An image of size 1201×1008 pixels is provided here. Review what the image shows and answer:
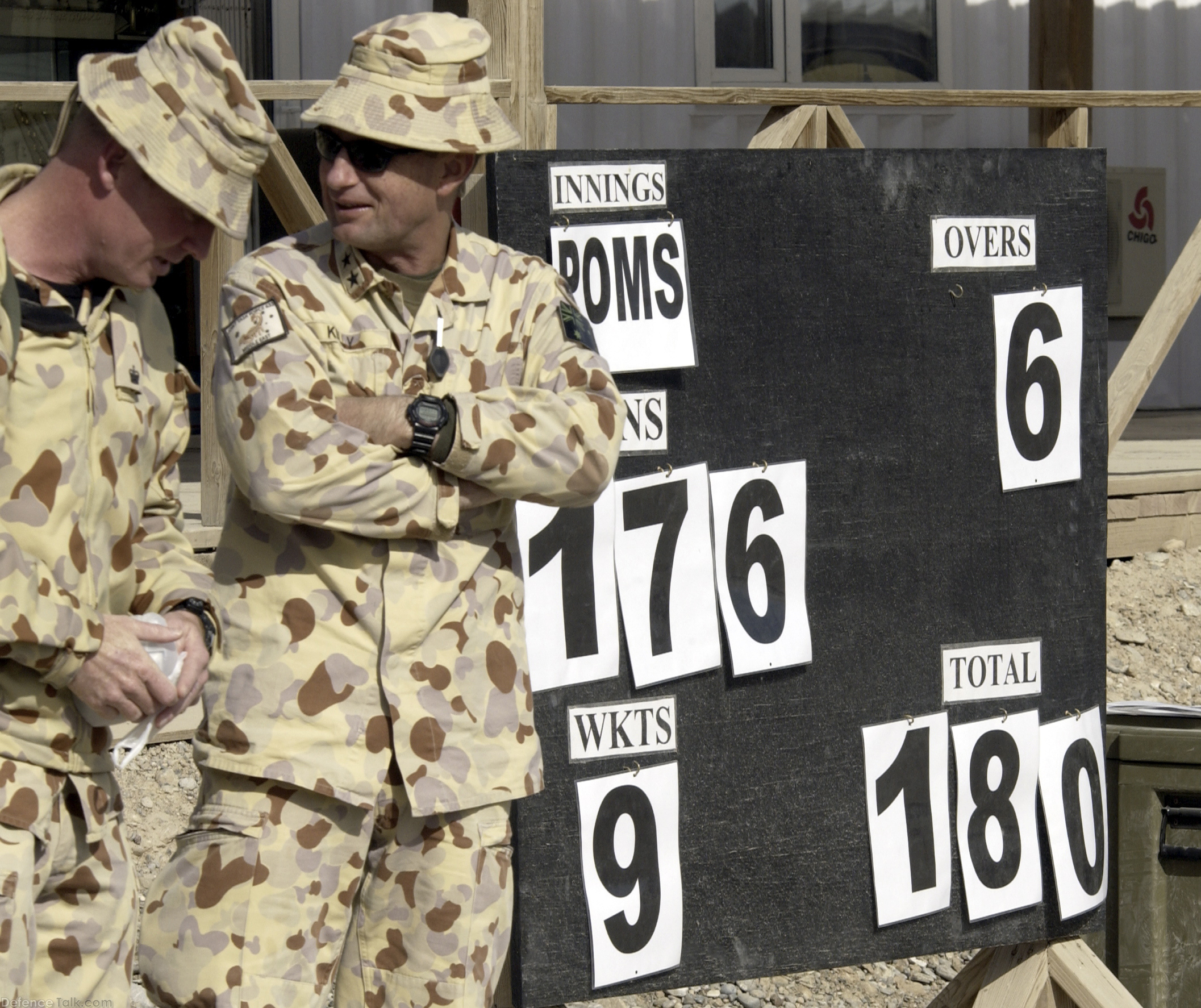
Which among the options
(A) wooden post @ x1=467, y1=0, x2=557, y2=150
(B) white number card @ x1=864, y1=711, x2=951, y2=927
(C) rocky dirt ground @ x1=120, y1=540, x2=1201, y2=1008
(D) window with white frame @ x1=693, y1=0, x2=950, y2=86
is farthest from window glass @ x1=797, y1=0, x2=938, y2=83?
(B) white number card @ x1=864, y1=711, x2=951, y2=927

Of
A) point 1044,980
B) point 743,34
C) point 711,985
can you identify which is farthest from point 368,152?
point 743,34

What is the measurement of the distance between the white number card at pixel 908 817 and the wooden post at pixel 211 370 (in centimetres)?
180

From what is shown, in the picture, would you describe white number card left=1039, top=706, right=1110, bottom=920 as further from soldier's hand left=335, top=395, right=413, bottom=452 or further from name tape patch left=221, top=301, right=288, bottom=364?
name tape patch left=221, top=301, right=288, bottom=364

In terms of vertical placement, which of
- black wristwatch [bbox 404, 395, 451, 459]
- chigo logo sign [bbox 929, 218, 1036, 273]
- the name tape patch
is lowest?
black wristwatch [bbox 404, 395, 451, 459]

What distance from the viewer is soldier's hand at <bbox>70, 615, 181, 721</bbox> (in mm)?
2109

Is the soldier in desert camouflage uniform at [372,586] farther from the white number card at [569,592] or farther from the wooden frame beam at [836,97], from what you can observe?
the wooden frame beam at [836,97]

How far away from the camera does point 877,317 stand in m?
3.62

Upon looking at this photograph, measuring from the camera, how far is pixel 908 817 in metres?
3.70

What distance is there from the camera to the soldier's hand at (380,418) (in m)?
2.55

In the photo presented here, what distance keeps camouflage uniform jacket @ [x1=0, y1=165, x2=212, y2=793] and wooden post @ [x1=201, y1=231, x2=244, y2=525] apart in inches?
74.4

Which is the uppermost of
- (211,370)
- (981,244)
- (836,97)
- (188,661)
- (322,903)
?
(836,97)

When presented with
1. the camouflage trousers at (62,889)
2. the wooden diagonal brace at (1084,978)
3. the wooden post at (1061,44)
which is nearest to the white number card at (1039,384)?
the wooden diagonal brace at (1084,978)

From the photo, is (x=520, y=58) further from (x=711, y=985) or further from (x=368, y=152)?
(x=711, y=985)

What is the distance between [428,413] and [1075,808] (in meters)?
2.10
